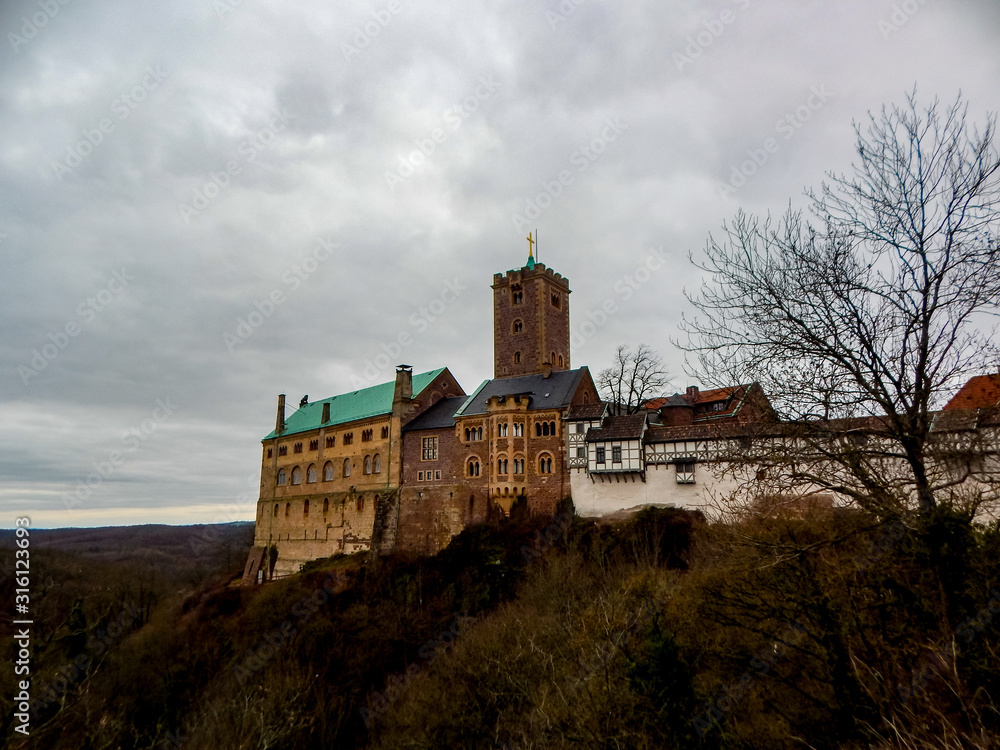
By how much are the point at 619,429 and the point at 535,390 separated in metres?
7.73

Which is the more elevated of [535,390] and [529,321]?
[529,321]

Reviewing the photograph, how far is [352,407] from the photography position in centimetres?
5431

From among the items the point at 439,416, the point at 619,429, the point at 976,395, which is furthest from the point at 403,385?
the point at 976,395

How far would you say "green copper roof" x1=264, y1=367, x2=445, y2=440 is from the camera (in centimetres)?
5053

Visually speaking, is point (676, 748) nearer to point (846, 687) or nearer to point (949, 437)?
point (846, 687)

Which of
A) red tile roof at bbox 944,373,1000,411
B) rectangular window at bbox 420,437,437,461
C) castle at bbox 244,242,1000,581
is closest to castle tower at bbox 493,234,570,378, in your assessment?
castle at bbox 244,242,1000,581

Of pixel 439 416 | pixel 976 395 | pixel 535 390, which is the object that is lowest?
pixel 976 395

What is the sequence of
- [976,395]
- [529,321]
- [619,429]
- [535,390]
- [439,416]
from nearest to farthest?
[976,395] < [619,429] < [535,390] < [439,416] < [529,321]

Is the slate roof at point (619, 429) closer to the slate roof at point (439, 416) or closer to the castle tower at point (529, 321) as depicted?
the slate roof at point (439, 416)

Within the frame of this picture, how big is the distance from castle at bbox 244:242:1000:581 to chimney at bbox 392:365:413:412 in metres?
0.10

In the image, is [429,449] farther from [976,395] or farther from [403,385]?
[976,395]

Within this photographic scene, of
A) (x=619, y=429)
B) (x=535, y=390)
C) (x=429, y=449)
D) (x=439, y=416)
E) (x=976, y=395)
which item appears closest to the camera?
(x=976, y=395)

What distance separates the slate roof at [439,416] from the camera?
4506 cm

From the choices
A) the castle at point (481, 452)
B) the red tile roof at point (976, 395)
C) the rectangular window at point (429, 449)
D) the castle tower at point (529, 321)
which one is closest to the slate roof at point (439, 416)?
the castle at point (481, 452)
